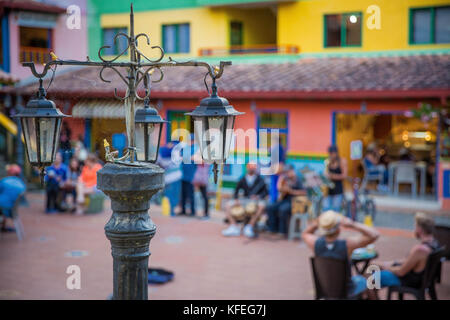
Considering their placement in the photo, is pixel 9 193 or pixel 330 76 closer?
pixel 9 193

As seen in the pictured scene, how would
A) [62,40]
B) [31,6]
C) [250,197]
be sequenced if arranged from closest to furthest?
[250,197] → [31,6] → [62,40]

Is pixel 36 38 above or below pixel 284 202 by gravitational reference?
above

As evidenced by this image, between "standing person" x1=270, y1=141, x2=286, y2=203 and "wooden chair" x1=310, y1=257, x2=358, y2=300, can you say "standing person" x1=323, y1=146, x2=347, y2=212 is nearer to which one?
"standing person" x1=270, y1=141, x2=286, y2=203

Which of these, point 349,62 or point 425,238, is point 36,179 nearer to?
point 349,62

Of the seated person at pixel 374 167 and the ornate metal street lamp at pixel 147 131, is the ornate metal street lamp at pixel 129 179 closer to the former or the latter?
the ornate metal street lamp at pixel 147 131

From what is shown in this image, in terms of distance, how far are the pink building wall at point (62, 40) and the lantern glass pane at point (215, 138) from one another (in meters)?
16.1

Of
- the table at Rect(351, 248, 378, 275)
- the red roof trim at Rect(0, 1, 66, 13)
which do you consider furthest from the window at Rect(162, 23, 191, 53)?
the table at Rect(351, 248, 378, 275)

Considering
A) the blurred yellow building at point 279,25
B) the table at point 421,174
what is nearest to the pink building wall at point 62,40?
the blurred yellow building at point 279,25

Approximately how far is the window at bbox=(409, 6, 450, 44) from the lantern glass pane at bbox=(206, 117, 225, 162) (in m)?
13.3

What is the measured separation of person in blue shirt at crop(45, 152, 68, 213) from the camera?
12828 mm

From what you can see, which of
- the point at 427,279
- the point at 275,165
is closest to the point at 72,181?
the point at 275,165

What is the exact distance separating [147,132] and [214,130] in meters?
0.92

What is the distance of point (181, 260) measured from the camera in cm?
910

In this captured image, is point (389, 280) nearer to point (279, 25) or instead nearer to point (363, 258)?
point (363, 258)
